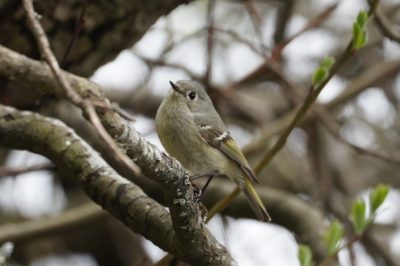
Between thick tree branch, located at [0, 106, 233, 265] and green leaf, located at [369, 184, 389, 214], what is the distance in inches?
20.0

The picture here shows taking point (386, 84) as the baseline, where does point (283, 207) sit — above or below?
below

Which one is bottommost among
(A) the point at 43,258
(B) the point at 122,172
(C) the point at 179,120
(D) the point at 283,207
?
(A) the point at 43,258

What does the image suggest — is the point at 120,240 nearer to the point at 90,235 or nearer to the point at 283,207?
the point at 90,235

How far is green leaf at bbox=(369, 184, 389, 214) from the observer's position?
2.29 meters

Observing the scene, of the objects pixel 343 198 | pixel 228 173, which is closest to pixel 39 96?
pixel 228 173

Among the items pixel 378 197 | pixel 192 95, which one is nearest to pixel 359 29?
pixel 378 197

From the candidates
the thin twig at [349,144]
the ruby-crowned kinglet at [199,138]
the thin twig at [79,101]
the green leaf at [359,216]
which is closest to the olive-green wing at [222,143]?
the ruby-crowned kinglet at [199,138]

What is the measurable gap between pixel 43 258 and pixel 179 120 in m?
1.76

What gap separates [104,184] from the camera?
7.83 feet

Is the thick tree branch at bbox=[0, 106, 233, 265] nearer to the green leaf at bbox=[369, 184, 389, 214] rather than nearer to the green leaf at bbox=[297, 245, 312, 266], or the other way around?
the green leaf at bbox=[297, 245, 312, 266]

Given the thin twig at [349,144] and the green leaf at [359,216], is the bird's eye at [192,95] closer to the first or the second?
the thin twig at [349,144]

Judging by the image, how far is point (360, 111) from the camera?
16.1 ft

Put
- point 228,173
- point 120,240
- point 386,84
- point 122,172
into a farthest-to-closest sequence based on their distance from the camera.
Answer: point 386,84 < point 120,240 < point 122,172 < point 228,173

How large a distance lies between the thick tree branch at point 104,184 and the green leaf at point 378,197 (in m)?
0.51
